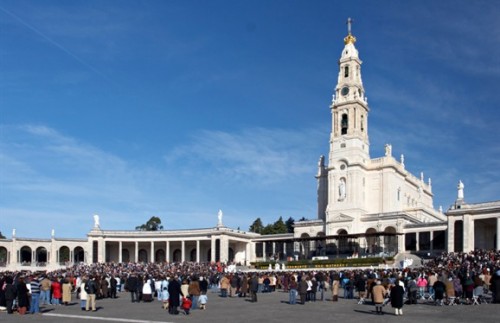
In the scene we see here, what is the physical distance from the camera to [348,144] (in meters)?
77.3

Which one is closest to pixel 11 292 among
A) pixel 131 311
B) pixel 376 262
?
pixel 131 311

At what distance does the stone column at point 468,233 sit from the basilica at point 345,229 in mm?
97

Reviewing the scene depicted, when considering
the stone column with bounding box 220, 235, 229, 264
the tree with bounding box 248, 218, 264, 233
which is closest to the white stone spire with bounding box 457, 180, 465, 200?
the stone column with bounding box 220, 235, 229, 264

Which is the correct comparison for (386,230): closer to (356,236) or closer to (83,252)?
(356,236)

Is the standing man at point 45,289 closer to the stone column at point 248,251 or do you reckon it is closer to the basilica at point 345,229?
the basilica at point 345,229

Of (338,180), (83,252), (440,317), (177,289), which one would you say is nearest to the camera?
(440,317)

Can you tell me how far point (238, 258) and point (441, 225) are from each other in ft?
100

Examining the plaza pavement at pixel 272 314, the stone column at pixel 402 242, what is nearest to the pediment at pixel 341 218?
the stone column at pixel 402 242

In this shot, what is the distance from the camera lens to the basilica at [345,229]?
67869mm

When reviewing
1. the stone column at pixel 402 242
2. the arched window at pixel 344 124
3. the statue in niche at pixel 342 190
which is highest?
→ the arched window at pixel 344 124

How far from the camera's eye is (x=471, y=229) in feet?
201

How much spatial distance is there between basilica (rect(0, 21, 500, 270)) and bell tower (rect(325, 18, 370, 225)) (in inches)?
4.9

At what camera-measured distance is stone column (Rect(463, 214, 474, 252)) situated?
199ft

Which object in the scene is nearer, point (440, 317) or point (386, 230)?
point (440, 317)
